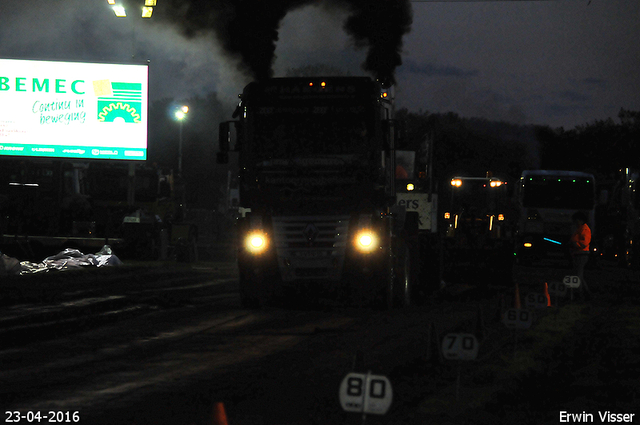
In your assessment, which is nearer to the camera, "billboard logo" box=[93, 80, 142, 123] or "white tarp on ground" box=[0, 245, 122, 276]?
"white tarp on ground" box=[0, 245, 122, 276]

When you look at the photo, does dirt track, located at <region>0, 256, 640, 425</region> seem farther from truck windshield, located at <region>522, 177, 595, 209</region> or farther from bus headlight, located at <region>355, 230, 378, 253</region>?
truck windshield, located at <region>522, 177, 595, 209</region>

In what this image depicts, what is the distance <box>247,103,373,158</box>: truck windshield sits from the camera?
14.6 meters

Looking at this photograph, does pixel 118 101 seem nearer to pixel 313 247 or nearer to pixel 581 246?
pixel 313 247

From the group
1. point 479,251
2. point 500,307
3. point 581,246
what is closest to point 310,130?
point 500,307

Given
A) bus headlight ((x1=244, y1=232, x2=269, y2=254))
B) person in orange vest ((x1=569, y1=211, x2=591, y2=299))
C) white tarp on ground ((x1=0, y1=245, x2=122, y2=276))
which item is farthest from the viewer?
white tarp on ground ((x1=0, y1=245, x2=122, y2=276))

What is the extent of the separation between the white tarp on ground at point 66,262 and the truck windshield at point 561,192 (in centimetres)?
1453

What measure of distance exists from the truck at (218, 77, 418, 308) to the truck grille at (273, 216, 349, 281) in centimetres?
2

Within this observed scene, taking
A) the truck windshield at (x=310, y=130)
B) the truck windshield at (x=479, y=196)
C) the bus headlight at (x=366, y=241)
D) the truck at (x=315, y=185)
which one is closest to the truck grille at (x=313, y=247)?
the truck at (x=315, y=185)

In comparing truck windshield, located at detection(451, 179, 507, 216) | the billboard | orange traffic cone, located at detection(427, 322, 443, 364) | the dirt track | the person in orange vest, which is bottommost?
the dirt track

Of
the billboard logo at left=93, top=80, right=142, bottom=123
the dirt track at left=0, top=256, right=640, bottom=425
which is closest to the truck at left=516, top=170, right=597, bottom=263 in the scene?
the billboard logo at left=93, top=80, right=142, bottom=123

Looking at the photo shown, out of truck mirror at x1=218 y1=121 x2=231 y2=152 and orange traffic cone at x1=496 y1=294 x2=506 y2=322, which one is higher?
truck mirror at x1=218 y1=121 x2=231 y2=152

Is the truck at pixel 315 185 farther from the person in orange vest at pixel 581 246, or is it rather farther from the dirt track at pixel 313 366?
the person in orange vest at pixel 581 246

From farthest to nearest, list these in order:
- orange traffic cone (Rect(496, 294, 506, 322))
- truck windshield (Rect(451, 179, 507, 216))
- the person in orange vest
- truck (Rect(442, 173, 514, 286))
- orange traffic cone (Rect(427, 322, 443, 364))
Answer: truck windshield (Rect(451, 179, 507, 216)) → truck (Rect(442, 173, 514, 286)) → the person in orange vest → orange traffic cone (Rect(496, 294, 506, 322)) → orange traffic cone (Rect(427, 322, 443, 364))

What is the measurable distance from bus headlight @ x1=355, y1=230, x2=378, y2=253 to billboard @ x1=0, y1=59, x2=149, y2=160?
14992 mm
